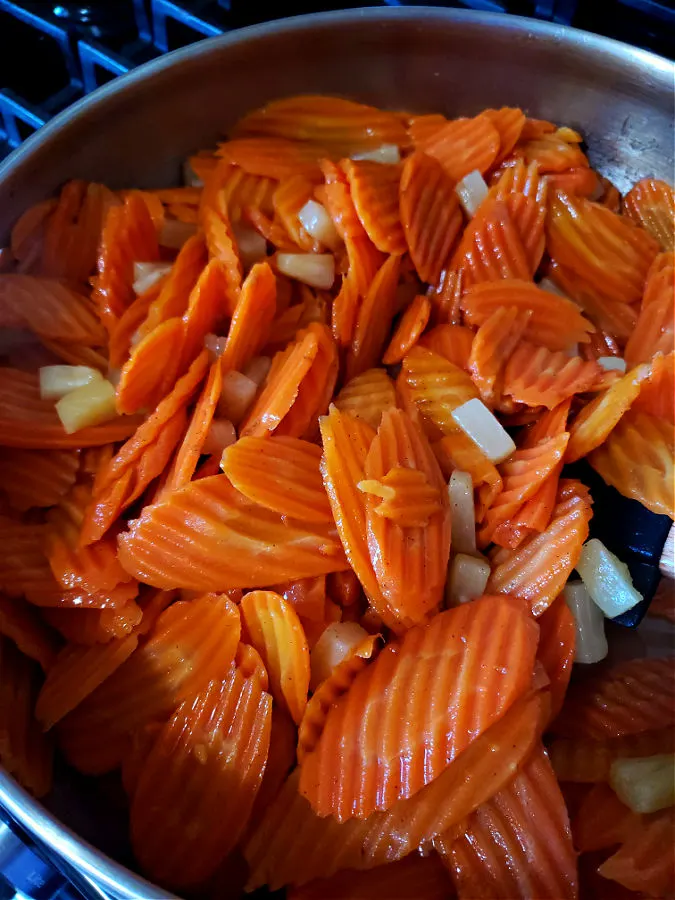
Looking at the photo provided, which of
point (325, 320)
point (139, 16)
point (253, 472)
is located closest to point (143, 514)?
point (253, 472)

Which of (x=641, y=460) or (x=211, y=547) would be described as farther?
(x=641, y=460)

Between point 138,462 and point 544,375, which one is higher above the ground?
point 544,375

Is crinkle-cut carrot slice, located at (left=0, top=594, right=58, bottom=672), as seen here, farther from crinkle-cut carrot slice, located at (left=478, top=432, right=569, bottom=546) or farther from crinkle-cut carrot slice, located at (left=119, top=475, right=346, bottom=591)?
crinkle-cut carrot slice, located at (left=478, top=432, right=569, bottom=546)

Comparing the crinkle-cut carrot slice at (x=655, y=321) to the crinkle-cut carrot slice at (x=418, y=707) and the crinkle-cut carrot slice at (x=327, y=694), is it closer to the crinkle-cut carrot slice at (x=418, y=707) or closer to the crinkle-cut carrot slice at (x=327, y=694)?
the crinkle-cut carrot slice at (x=418, y=707)

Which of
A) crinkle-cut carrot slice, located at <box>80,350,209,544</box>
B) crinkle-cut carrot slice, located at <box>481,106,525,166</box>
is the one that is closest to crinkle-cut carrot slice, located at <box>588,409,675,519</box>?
crinkle-cut carrot slice, located at <box>481,106,525,166</box>

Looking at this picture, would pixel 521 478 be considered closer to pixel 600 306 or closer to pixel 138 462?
pixel 600 306

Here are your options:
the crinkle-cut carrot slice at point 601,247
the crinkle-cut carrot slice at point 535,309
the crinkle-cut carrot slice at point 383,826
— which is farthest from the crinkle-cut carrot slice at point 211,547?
the crinkle-cut carrot slice at point 601,247

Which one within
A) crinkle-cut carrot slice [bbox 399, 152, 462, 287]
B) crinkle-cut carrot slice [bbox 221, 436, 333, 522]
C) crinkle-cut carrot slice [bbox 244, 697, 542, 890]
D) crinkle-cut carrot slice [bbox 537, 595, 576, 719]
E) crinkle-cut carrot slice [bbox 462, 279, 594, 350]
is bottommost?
crinkle-cut carrot slice [bbox 244, 697, 542, 890]

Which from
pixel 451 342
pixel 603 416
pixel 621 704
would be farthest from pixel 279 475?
pixel 621 704

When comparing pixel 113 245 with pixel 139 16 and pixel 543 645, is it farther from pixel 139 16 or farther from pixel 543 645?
pixel 543 645
